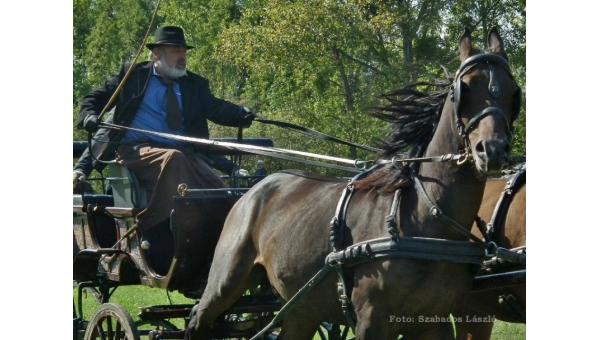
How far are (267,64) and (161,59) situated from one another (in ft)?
31.5

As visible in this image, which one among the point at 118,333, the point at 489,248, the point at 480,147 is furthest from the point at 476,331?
the point at 118,333

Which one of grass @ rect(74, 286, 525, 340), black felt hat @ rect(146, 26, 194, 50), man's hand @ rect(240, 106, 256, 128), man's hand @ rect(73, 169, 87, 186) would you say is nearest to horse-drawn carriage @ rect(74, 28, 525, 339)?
man's hand @ rect(73, 169, 87, 186)

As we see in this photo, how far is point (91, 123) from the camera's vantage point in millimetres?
6938

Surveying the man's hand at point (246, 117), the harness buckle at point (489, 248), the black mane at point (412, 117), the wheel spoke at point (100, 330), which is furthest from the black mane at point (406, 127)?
the wheel spoke at point (100, 330)

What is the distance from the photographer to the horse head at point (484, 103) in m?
4.76

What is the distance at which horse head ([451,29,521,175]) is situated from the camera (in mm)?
4762

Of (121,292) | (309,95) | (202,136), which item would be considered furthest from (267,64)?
(202,136)

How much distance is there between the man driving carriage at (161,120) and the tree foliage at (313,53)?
6851mm

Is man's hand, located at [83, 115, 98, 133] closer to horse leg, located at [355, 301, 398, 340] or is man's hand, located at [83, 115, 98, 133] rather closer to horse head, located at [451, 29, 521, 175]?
horse leg, located at [355, 301, 398, 340]

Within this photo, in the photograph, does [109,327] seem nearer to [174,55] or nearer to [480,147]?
[174,55]

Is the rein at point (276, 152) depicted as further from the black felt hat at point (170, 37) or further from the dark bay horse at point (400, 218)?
the black felt hat at point (170, 37)

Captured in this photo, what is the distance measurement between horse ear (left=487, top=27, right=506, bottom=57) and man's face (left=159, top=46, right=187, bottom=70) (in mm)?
2717
